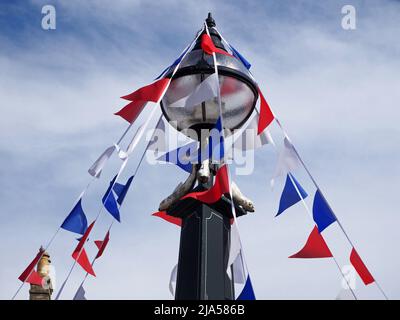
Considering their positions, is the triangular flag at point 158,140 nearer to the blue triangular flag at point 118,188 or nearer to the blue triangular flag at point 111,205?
the blue triangular flag at point 118,188

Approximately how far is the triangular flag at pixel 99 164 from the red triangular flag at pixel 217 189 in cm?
120

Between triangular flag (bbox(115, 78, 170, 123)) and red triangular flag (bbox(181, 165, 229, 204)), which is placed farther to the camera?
triangular flag (bbox(115, 78, 170, 123))

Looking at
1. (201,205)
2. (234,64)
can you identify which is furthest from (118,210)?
(234,64)

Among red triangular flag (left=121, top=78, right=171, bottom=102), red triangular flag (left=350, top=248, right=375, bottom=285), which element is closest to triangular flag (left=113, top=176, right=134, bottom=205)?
red triangular flag (left=121, top=78, right=171, bottom=102)

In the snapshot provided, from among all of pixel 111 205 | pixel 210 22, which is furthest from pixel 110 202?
pixel 210 22

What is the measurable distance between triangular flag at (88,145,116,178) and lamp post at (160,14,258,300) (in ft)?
2.31

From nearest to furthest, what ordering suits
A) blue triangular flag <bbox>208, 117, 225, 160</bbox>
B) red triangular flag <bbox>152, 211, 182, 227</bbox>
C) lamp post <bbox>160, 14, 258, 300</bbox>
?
lamp post <bbox>160, 14, 258, 300</bbox> < blue triangular flag <bbox>208, 117, 225, 160</bbox> < red triangular flag <bbox>152, 211, 182, 227</bbox>

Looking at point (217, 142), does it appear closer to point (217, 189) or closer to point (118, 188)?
point (217, 189)

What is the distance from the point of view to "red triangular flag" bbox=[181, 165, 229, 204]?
4352 millimetres

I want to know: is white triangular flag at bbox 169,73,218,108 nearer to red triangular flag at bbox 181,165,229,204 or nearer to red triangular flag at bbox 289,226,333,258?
red triangular flag at bbox 181,165,229,204

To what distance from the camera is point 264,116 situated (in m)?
5.13

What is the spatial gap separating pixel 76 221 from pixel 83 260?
37cm

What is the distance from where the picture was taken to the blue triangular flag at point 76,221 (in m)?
5.04

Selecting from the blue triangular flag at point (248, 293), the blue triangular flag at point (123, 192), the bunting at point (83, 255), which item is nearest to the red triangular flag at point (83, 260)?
the bunting at point (83, 255)
